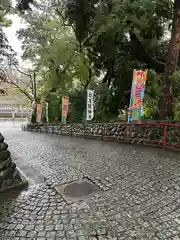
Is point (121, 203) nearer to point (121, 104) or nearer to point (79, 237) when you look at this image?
point (79, 237)

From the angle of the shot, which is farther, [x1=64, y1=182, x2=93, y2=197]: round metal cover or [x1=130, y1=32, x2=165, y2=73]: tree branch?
[x1=130, y1=32, x2=165, y2=73]: tree branch

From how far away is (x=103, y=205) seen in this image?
8.55ft

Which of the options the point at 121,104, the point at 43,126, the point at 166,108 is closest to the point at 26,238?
the point at 166,108

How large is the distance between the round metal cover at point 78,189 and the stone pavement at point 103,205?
0.20 metres

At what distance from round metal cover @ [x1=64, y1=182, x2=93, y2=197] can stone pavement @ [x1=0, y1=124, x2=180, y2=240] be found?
203mm

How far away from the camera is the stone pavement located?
208 cm

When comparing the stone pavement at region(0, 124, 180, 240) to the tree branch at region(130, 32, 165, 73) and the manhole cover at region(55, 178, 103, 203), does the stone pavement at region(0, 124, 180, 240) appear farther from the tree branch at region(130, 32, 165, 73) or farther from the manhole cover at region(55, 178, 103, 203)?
the tree branch at region(130, 32, 165, 73)

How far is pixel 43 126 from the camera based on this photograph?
538 inches

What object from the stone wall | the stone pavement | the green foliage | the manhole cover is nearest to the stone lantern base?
the stone pavement

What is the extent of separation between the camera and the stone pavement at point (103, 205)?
2.08 m

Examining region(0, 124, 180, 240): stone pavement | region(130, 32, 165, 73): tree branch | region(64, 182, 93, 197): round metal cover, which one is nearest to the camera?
region(0, 124, 180, 240): stone pavement

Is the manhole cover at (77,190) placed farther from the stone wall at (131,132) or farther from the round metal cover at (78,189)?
the stone wall at (131,132)

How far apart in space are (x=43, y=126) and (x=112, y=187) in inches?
451

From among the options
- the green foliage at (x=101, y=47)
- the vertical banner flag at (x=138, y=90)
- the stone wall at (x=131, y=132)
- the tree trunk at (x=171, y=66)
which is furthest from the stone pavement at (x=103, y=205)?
the green foliage at (x=101, y=47)
